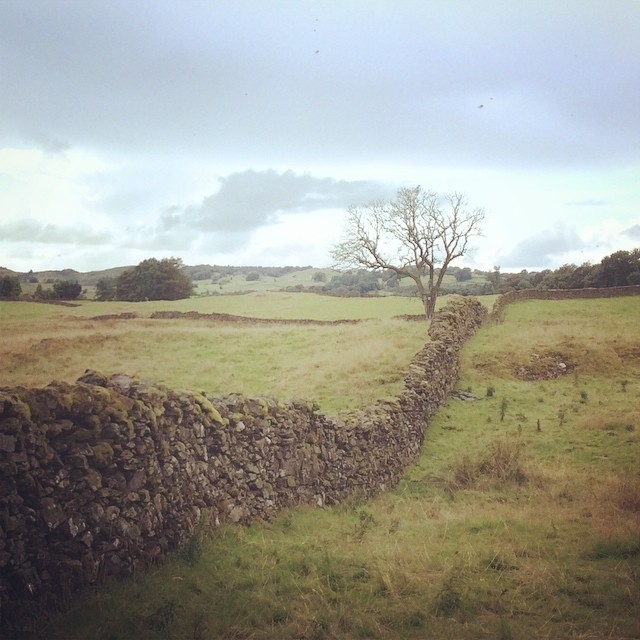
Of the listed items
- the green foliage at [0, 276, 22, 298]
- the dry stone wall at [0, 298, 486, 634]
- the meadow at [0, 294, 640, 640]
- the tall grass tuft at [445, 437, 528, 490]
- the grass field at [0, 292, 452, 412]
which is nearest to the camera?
the dry stone wall at [0, 298, 486, 634]

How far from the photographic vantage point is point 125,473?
4.89 meters

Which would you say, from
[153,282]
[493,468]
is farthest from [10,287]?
[493,468]

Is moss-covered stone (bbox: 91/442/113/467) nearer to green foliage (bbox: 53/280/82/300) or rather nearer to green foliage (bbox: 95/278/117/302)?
green foliage (bbox: 53/280/82/300)

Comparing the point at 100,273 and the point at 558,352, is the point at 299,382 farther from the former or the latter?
the point at 558,352

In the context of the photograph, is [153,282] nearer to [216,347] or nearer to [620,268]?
[216,347]

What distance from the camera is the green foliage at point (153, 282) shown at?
704 centimetres

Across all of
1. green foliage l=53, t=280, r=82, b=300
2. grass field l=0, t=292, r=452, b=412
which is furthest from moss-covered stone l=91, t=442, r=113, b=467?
green foliage l=53, t=280, r=82, b=300

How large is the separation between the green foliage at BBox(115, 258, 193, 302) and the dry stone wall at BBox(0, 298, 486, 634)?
64.8 inches

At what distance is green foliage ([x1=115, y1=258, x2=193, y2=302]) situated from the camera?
23.1 feet

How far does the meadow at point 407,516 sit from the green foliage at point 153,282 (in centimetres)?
26

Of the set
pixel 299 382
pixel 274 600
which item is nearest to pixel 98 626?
pixel 274 600

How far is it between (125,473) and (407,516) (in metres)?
4.64

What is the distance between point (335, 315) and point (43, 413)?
7.88 meters

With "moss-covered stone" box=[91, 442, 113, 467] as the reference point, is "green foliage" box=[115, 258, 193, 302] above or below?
above
